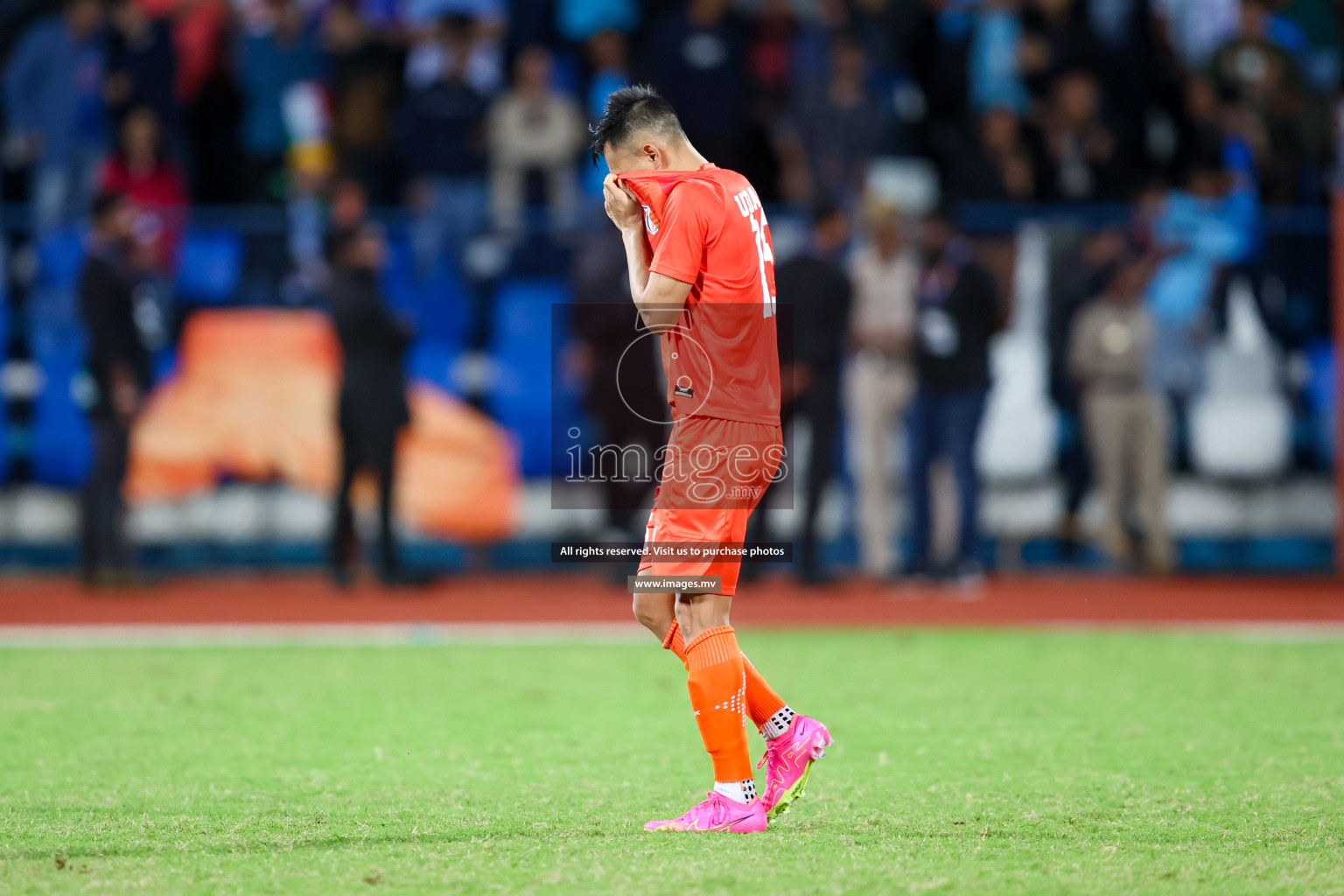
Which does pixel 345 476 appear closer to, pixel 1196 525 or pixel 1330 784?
pixel 1196 525

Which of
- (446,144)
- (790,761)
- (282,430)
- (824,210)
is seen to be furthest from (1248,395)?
(790,761)

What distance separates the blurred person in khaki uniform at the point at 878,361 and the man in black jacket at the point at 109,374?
5506 mm

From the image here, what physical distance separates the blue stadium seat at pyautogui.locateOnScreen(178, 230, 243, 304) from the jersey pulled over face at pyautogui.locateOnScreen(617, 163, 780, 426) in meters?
8.63

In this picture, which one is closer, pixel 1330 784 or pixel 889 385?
pixel 1330 784

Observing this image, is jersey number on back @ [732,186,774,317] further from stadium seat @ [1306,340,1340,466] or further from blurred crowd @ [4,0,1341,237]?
stadium seat @ [1306,340,1340,466]

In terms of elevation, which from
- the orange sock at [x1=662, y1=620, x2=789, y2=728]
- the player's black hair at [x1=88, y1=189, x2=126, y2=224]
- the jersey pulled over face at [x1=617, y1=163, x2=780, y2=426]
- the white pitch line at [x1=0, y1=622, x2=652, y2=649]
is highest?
the player's black hair at [x1=88, y1=189, x2=126, y2=224]

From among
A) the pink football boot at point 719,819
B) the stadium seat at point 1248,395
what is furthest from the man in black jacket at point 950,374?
the pink football boot at point 719,819

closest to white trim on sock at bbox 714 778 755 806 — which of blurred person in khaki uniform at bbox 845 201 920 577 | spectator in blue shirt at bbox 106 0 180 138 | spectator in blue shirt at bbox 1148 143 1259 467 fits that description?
blurred person in khaki uniform at bbox 845 201 920 577

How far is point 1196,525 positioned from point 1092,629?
3.27 m

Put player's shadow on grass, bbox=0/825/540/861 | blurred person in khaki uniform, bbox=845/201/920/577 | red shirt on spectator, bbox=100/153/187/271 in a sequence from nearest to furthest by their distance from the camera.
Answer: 1. player's shadow on grass, bbox=0/825/540/861
2. blurred person in khaki uniform, bbox=845/201/920/577
3. red shirt on spectator, bbox=100/153/187/271

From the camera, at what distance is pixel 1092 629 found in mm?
10516

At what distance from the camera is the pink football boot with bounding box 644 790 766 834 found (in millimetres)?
5027

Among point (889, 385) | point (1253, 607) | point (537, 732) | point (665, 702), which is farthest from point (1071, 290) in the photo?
point (537, 732)

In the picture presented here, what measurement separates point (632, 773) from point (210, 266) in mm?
8380
